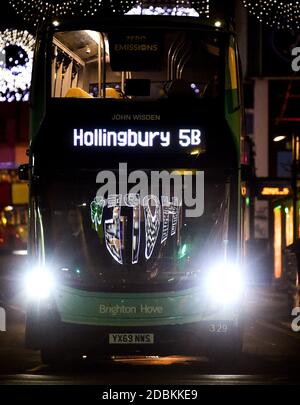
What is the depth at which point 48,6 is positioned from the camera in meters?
20.0

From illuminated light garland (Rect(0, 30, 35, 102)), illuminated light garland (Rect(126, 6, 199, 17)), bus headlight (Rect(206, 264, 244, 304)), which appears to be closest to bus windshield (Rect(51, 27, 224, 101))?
bus headlight (Rect(206, 264, 244, 304))

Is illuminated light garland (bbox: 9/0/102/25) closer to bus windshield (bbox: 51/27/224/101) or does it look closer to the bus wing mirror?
bus windshield (bbox: 51/27/224/101)

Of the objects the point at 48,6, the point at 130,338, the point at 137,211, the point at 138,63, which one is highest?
the point at 48,6

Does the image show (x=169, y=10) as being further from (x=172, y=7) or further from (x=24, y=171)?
(x=24, y=171)

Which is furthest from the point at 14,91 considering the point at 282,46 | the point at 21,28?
the point at 282,46

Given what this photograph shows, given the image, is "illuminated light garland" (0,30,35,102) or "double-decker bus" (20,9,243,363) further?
"illuminated light garland" (0,30,35,102)

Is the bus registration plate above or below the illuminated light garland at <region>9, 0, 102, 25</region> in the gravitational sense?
below

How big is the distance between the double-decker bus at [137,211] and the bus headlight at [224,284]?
0.01m

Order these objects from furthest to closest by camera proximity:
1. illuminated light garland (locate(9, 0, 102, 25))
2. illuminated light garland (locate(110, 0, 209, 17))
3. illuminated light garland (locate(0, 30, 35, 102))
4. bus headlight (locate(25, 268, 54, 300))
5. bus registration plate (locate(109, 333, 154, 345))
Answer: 1. illuminated light garland (locate(110, 0, 209, 17))
2. illuminated light garland (locate(0, 30, 35, 102))
3. illuminated light garland (locate(9, 0, 102, 25))
4. bus headlight (locate(25, 268, 54, 300))
5. bus registration plate (locate(109, 333, 154, 345))

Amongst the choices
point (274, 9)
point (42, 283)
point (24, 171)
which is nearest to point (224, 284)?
point (42, 283)

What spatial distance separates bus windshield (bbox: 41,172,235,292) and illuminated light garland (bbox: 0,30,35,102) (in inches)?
281

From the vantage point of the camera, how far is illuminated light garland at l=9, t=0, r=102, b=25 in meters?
20.2

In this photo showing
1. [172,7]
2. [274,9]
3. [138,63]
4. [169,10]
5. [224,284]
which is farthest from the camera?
[172,7]

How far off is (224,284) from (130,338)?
1.34 meters
